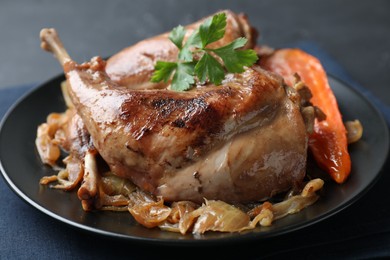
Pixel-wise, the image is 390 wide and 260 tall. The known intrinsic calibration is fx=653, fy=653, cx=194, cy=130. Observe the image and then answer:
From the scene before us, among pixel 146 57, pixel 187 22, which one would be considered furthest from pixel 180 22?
pixel 146 57

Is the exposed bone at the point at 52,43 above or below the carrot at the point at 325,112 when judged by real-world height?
above

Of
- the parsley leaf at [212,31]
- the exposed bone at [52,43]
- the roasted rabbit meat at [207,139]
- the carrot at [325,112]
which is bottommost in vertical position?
the carrot at [325,112]

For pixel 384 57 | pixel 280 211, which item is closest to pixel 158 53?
pixel 280 211

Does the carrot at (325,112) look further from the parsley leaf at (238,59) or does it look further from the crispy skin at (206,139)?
the parsley leaf at (238,59)

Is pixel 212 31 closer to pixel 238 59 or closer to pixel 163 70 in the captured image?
pixel 238 59

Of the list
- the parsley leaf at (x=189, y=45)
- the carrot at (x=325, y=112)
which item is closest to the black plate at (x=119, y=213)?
the carrot at (x=325, y=112)

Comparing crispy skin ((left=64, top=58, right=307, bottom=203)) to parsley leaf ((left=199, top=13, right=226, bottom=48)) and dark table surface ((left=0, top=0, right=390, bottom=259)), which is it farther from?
dark table surface ((left=0, top=0, right=390, bottom=259))

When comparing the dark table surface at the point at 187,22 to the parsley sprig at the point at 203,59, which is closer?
the parsley sprig at the point at 203,59
